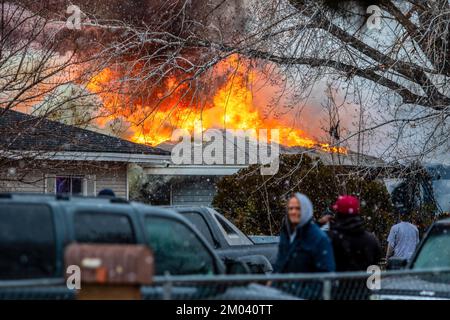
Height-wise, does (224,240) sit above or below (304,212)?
below

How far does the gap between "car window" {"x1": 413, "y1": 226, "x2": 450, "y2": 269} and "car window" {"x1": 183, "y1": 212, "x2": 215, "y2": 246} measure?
3.29 metres

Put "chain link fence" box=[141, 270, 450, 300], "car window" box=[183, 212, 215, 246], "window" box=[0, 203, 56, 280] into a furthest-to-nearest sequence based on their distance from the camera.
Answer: "car window" box=[183, 212, 215, 246] → "chain link fence" box=[141, 270, 450, 300] → "window" box=[0, 203, 56, 280]

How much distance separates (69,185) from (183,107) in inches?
132

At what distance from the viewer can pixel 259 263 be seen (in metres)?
11.0

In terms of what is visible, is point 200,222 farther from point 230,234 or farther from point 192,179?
point 192,179

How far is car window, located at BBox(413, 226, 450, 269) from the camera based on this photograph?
882 cm

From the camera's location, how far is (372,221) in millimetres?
19719

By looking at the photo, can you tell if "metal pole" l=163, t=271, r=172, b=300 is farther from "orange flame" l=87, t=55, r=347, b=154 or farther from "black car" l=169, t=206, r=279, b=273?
"orange flame" l=87, t=55, r=347, b=154

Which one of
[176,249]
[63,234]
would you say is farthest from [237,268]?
[63,234]

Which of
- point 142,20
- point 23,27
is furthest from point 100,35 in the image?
point 23,27

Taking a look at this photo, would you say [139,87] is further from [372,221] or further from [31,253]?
[31,253]

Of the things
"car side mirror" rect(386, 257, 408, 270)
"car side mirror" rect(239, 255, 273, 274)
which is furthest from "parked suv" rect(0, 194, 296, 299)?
"car side mirror" rect(239, 255, 273, 274)
